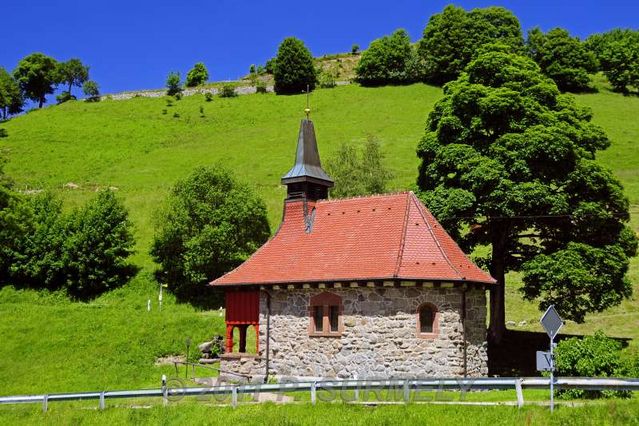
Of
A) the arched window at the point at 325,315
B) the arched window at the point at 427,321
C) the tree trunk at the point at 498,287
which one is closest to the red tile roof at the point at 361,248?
the arched window at the point at 325,315

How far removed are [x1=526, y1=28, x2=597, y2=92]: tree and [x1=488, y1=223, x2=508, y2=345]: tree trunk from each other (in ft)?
201

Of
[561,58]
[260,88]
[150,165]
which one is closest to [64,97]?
[260,88]

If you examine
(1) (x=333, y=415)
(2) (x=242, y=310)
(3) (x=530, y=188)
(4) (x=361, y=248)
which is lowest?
(1) (x=333, y=415)

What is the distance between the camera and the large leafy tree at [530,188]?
2659cm

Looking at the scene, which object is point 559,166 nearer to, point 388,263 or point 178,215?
point 388,263

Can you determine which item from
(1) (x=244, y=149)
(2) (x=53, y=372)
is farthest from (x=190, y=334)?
(1) (x=244, y=149)

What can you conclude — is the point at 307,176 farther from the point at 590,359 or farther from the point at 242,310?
the point at 590,359

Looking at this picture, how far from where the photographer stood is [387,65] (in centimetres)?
9375

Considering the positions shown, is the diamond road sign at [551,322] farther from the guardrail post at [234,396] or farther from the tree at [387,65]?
the tree at [387,65]

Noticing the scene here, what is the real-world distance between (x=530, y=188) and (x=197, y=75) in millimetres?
100774

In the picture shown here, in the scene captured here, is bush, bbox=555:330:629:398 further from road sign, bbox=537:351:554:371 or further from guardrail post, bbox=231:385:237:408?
guardrail post, bbox=231:385:237:408

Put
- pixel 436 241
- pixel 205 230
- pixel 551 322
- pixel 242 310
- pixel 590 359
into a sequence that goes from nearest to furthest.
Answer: pixel 551 322 → pixel 590 359 → pixel 436 241 → pixel 242 310 → pixel 205 230

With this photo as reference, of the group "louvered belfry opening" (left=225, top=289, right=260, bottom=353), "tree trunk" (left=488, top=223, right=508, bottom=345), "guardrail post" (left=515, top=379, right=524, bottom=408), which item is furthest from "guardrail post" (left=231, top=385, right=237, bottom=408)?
"tree trunk" (left=488, top=223, right=508, bottom=345)

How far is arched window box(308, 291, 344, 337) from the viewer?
23.5 metres
